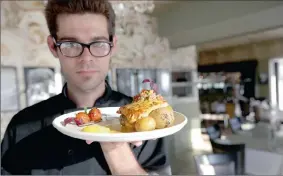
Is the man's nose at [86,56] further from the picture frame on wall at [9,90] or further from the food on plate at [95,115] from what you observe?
the picture frame on wall at [9,90]

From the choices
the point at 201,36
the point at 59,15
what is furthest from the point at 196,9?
the point at 59,15

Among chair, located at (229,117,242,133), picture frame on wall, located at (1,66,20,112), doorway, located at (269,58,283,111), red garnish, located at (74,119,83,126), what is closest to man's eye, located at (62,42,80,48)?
red garnish, located at (74,119,83,126)

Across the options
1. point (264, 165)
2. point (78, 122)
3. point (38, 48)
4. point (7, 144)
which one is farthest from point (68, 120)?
point (38, 48)

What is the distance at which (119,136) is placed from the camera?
0.70ft

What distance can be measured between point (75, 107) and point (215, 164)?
0.36m

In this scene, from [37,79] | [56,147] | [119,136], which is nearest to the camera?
[119,136]

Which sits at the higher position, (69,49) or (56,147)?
(69,49)

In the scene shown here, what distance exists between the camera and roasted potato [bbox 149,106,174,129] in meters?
0.23

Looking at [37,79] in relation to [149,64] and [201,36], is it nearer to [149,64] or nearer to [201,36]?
[149,64]

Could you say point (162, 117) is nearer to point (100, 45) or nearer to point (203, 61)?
point (100, 45)

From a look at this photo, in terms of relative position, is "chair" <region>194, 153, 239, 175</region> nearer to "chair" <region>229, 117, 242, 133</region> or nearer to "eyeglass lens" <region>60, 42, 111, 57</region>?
"eyeglass lens" <region>60, 42, 111, 57</region>

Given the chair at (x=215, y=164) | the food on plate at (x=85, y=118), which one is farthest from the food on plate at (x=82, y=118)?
the chair at (x=215, y=164)

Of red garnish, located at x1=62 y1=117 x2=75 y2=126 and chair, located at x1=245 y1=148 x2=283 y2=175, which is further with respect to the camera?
chair, located at x1=245 y1=148 x2=283 y2=175

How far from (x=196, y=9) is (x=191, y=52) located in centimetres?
10
